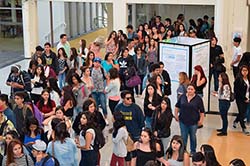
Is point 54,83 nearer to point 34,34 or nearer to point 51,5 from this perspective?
point 34,34

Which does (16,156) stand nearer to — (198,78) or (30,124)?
(30,124)

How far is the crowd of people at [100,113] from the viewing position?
6973 mm

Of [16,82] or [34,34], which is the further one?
[34,34]

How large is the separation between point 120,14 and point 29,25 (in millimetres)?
3700

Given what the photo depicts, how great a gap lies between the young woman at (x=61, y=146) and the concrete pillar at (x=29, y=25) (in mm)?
13175

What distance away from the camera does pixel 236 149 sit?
10.3 m

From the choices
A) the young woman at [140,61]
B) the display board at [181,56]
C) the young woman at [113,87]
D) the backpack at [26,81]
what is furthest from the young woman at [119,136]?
the young woman at [140,61]

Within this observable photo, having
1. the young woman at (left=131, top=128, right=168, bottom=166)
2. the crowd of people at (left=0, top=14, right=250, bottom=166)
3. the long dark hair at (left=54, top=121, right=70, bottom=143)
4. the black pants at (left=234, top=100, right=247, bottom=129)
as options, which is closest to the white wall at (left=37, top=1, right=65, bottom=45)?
the crowd of people at (left=0, top=14, right=250, bottom=166)

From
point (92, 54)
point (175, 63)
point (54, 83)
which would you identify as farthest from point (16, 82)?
point (175, 63)

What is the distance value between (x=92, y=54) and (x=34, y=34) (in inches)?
333

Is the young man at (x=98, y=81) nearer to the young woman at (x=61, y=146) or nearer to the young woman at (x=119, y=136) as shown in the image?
the young woman at (x=119, y=136)

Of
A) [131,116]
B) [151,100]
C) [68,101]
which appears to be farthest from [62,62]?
[131,116]

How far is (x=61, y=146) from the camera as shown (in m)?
6.96

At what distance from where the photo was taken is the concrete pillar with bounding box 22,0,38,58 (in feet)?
63.9
